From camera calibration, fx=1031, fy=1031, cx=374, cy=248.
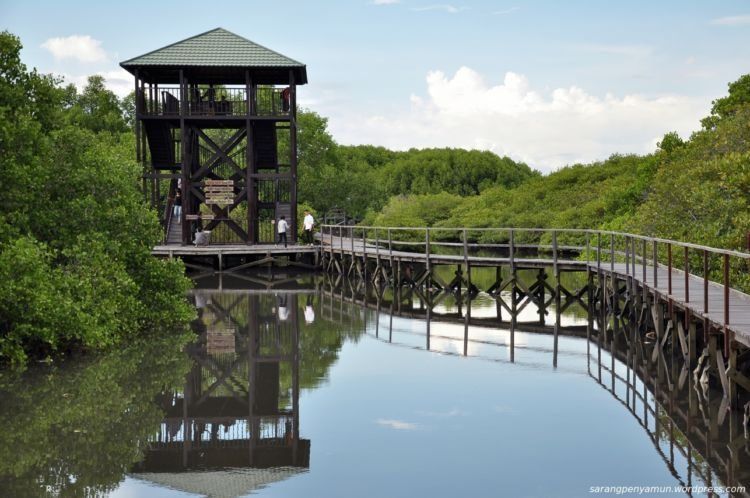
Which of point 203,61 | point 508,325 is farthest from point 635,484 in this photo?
point 203,61

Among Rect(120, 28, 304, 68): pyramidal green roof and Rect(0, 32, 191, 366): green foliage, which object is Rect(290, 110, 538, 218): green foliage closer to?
Rect(120, 28, 304, 68): pyramidal green roof

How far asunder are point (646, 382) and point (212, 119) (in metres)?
24.3

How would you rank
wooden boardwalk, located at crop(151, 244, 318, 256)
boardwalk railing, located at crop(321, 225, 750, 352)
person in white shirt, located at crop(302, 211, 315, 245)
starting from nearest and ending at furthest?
boardwalk railing, located at crop(321, 225, 750, 352) < wooden boardwalk, located at crop(151, 244, 318, 256) < person in white shirt, located at crop(302, 211, 315, 245)

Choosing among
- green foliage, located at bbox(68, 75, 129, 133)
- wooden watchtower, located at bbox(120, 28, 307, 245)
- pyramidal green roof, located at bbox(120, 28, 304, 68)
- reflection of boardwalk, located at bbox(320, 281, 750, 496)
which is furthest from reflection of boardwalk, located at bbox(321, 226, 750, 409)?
green foliage, located at bbox(68, 75, 129, 133)

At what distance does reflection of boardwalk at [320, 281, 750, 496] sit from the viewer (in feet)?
32.3

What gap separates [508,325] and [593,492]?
39.7 ft

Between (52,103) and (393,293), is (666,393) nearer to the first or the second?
(52,103)

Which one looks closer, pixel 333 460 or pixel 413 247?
pixel 333 460

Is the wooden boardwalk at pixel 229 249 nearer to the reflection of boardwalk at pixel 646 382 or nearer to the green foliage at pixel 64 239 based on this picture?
the reflection of boardwalk at pixel 646 382

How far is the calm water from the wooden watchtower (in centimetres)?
1848

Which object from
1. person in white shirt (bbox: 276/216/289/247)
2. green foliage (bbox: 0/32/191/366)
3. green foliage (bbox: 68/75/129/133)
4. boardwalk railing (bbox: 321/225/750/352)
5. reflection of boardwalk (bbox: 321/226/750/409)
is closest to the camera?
reflection of boardwalk (bbox: 321/226/750/409)

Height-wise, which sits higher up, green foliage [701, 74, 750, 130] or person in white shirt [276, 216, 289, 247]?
green foliage [701, 74, 750, 130]

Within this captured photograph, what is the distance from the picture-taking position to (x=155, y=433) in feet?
37.5

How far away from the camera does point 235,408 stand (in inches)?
501
